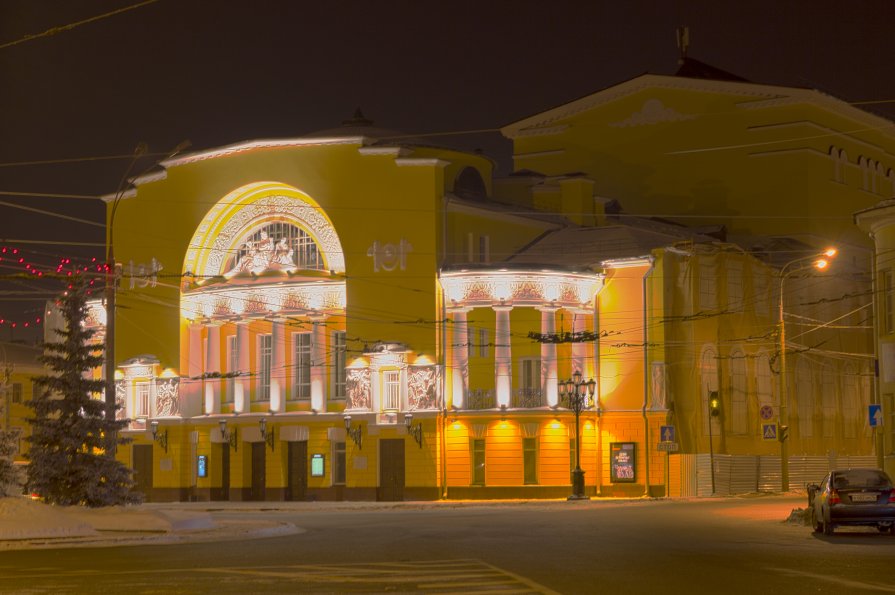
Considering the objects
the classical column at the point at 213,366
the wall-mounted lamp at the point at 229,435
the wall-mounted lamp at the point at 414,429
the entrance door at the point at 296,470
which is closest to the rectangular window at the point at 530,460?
the wall-mounted lamp at the point at 414,429

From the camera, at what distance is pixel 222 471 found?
2525 inches

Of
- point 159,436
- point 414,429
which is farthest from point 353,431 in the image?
point 159,436

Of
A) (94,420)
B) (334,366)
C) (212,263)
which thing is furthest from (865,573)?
(212,263)

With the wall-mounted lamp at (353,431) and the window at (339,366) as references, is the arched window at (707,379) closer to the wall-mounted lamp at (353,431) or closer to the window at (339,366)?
the wall-mounted lamp at (353,431)

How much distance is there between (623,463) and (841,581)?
40.5 m

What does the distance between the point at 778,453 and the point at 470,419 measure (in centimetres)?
1438

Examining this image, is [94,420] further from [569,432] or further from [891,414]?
[569,432]

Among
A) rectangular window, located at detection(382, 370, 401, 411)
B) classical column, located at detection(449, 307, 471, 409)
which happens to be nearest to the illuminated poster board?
rectangular window, located at detection(382, 370, 401, 411)

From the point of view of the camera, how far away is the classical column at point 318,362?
200ft

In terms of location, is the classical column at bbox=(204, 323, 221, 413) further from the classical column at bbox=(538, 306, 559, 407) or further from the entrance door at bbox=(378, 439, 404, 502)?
the classical column at bbox=(538, 306, 559, 407)

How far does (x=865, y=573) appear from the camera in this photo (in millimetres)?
20328

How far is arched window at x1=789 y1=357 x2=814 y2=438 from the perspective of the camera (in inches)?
2657

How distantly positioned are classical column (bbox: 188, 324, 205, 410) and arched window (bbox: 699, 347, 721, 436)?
20825mm

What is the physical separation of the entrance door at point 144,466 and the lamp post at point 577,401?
60.9 ft
